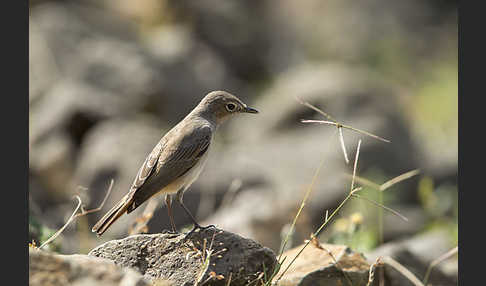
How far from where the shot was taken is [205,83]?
66.3ft

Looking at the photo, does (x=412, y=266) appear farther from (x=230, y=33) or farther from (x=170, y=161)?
(x=230, y=33)

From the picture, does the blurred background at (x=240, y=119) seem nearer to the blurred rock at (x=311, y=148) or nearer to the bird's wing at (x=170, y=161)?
the blurred rock at (x=311, y=148)

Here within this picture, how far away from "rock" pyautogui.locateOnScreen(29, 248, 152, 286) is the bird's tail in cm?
161

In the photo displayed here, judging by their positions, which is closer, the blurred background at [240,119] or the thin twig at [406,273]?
the thin twig at [406,273]

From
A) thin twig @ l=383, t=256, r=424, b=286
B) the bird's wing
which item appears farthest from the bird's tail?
thin twig @ l=383, t=256, r=424, b=286

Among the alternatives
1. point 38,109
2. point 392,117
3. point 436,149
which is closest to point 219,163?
point 392,117

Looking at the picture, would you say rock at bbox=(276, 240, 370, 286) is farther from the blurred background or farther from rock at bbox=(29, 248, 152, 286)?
rock at bbox=(29, 248, 152, 286)

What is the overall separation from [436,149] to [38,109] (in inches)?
395

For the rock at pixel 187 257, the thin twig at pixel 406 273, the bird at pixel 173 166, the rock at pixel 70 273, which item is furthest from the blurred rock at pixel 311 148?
the rock at pixel 70 273

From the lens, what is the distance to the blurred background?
1168cm

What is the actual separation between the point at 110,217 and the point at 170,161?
84 centimetres

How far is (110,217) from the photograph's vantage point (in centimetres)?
633

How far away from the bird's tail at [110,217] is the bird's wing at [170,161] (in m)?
0.11

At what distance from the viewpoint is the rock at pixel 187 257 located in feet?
18.7
